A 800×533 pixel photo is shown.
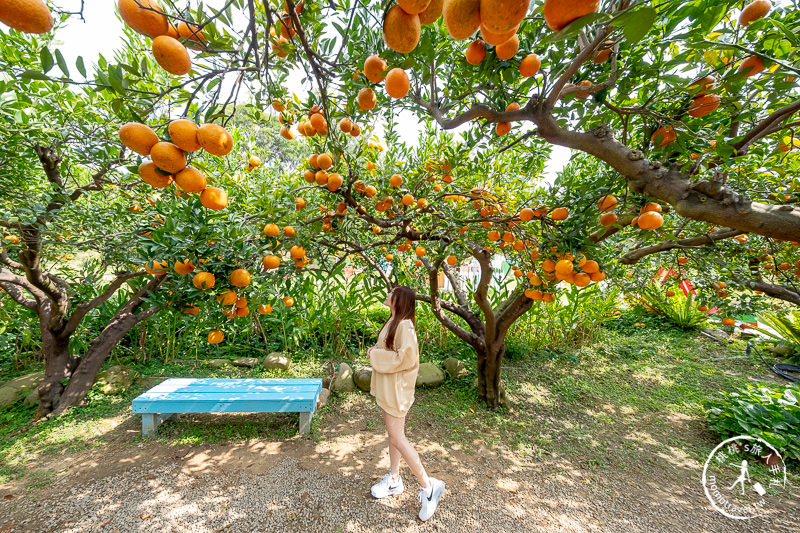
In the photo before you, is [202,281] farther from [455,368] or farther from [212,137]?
[455,368]

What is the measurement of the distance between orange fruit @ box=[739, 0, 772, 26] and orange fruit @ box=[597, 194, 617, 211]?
2.73 ft

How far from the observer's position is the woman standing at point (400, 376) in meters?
1.84

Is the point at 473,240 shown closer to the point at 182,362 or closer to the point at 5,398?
the point at 182,362

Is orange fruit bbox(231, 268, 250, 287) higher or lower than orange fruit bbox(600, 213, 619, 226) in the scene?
lower

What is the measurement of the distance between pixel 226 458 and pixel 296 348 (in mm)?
2038

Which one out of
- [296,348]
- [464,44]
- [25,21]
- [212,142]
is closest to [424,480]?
[212,142]

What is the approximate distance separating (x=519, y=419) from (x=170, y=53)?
3494 mm

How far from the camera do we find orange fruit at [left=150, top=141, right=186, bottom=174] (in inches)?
26.9

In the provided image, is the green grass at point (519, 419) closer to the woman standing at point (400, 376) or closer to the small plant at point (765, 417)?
the small plant at point (765, 417)

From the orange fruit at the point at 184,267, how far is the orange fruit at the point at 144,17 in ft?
2.93

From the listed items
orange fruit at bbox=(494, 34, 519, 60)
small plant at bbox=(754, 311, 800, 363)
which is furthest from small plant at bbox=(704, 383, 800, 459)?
orange fruit at bbox=(494, 34, 519, 60)

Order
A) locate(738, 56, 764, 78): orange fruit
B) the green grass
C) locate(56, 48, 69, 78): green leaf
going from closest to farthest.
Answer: locate(56, 48, 69, 78): green leaf, locate(738, 56, 764, 78): orange fruit, the green grass

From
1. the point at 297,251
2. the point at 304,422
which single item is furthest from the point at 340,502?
the point at 297,251

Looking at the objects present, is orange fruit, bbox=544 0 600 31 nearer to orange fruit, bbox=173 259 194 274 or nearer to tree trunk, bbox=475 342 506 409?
orange fruit, bbox=173 259 194 274
